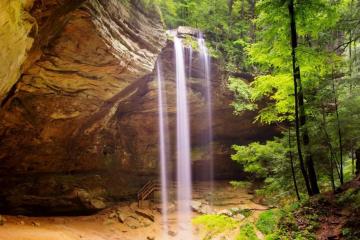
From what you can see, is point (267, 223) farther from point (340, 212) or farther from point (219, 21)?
point (219, 21)

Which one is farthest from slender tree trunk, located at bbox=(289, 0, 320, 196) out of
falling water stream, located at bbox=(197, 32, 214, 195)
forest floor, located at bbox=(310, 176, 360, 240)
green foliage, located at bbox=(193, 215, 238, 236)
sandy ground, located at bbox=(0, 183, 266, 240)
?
falling water stream, located at bbox=(197, 32, 214, 195)

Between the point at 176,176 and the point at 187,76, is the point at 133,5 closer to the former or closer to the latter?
the point at 187,76

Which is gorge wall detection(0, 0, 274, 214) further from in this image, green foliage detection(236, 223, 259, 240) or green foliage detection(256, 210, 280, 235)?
green foliage detection(256, 210, 280, 235)

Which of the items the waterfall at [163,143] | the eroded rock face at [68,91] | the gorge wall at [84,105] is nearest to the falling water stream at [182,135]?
the waterfall at [163,143]

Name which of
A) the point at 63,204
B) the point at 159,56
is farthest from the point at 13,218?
the point at 159,56

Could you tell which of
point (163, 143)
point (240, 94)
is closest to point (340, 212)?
point (240, 94)

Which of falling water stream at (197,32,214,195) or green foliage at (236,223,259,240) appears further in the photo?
falling water stream at (197,32,214,195)

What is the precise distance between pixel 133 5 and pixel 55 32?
4265 mm

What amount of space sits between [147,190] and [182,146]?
11.1 feet

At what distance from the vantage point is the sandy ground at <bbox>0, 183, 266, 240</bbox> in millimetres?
11164

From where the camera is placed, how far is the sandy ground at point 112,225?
11.2m

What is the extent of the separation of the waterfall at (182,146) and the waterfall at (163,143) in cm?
72

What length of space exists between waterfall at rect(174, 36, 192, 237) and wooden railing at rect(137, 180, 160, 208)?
1.38 meters

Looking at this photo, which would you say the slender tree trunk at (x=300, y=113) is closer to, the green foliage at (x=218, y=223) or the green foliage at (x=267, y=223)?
Result: the green foliage at (x=267, y=223)
